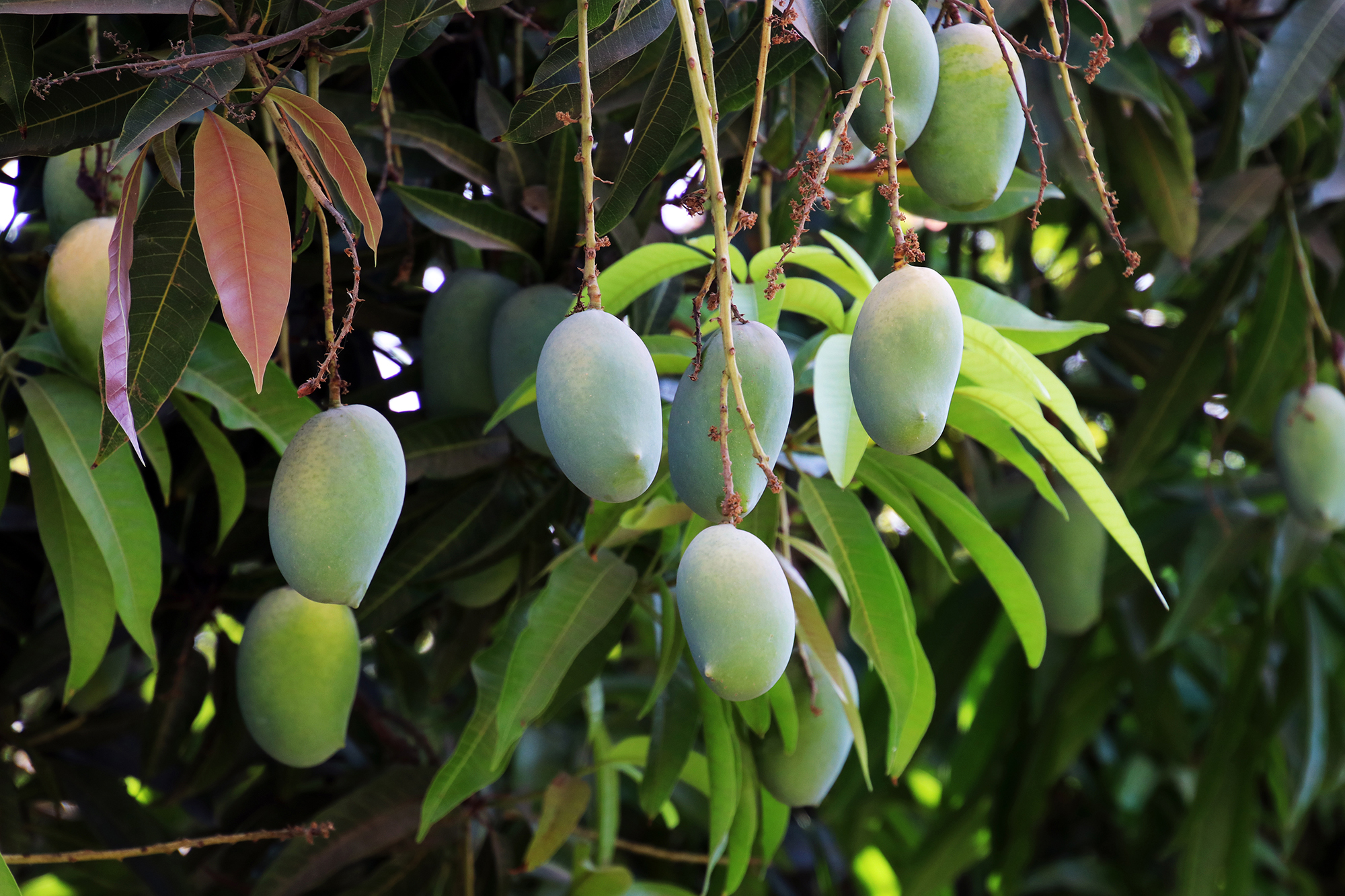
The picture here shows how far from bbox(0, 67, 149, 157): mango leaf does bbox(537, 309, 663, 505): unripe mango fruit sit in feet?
1.04

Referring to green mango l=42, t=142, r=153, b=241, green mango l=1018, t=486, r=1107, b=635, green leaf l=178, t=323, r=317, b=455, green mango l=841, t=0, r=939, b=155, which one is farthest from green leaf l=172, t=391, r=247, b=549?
green mango l=1018, t=486, r=1107, b=635

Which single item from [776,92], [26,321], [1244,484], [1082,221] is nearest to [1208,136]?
[1082,221]

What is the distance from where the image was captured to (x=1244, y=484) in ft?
5.60

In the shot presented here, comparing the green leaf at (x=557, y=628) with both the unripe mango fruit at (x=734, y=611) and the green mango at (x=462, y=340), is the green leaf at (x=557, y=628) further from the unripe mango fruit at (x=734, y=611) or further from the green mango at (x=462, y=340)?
the unripe mango fruit at (x=734, y=611)

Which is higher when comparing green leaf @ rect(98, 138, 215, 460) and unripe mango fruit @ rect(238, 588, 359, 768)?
green leaf @ rect(98, 138, 215, 460)

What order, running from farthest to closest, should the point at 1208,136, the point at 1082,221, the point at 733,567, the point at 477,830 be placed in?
1. the point at 1082,221
2. the point at 1208,136
3. the point at 477,830
4. the point at 733,567

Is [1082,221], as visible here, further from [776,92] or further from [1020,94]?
[1020,94]

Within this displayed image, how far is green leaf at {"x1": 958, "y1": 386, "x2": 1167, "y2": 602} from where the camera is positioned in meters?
0.65

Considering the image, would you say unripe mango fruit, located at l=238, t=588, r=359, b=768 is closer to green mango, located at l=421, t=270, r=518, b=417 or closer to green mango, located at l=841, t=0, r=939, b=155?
green mango, located at l=421, t=270, r=518, b=417

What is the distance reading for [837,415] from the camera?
672 millimetres

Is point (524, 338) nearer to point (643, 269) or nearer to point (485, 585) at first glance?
point (643, 269)

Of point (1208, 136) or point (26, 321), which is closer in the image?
point (26, 321)

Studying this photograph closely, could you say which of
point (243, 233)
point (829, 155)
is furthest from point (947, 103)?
point (243, 233)

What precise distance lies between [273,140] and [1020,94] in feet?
1.44
